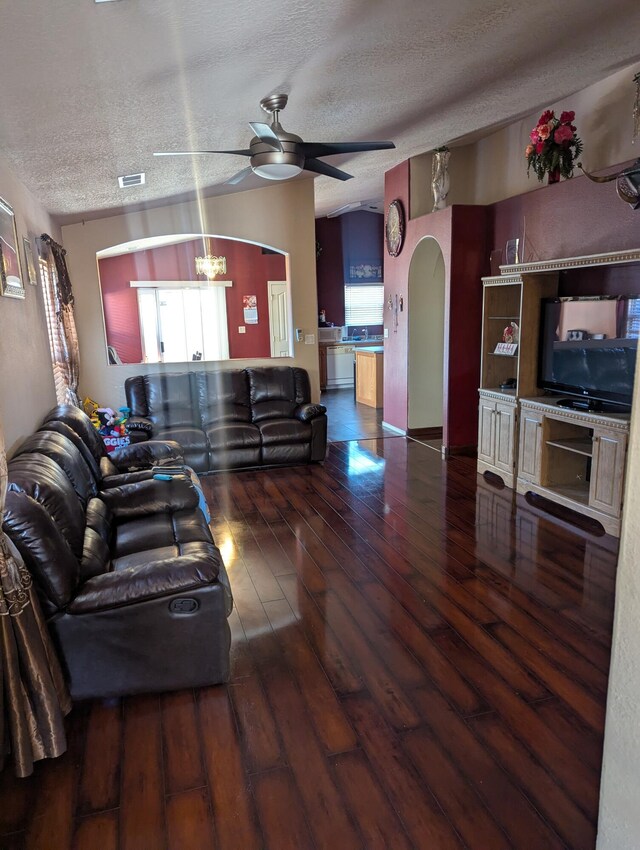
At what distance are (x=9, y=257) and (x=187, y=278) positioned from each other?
718 centimetres

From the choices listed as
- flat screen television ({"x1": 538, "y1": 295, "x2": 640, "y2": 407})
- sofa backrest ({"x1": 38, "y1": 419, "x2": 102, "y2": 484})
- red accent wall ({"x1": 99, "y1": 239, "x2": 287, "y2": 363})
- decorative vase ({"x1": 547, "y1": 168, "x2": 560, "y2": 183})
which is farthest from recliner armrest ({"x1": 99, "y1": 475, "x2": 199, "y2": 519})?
red accent wall ({"x1": 99, "y1": 239, "x2": 287, "y2": 363})

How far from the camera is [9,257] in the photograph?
10.4ft

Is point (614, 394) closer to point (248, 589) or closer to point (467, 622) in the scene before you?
point (467, 622)

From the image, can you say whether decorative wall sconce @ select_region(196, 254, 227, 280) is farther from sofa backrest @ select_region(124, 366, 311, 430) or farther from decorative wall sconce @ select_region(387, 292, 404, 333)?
sofa backrest @ select_region(124, 366, 311, 430)

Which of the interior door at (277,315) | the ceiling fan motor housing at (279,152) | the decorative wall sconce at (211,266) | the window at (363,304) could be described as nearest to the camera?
the ceiling fan motor housing at (279,152)

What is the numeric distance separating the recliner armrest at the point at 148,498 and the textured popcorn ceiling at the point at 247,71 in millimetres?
2016

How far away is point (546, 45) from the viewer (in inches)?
133

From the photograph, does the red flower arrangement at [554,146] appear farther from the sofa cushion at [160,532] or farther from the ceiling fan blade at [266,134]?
the sofa cushion at [160,532]

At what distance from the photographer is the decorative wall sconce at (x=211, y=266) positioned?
9.60 meters

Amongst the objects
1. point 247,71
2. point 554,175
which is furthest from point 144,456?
point 554,175

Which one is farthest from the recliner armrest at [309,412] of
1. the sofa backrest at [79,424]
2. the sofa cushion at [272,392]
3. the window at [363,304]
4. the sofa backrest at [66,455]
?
the window at [363,304]

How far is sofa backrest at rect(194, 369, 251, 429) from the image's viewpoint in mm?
5961

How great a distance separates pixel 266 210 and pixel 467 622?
5.20 m

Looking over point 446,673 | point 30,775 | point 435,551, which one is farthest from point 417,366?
point 30,775
